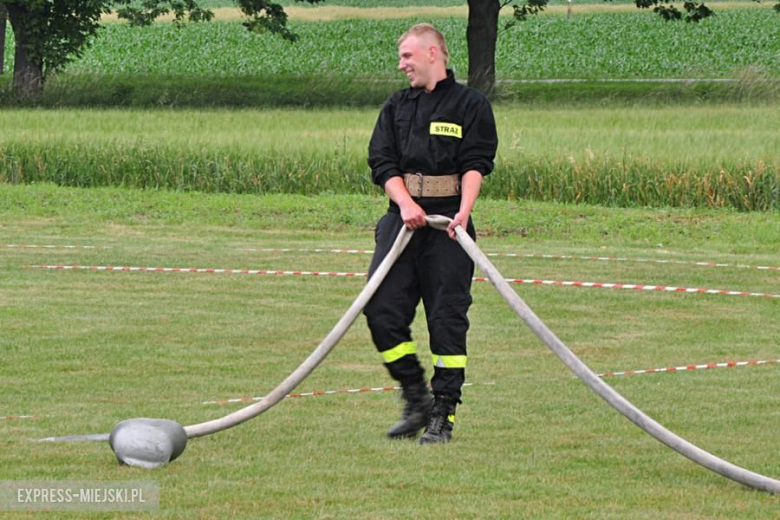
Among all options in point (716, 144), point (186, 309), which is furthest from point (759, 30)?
point (186, 309)

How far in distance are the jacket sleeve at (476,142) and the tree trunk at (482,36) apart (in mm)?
32831

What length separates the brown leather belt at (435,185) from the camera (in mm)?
7484

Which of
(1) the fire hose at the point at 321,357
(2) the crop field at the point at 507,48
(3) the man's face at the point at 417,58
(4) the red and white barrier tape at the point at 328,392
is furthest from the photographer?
(2) the crop field at the point at 507,48

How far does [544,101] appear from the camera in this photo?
1532 inches

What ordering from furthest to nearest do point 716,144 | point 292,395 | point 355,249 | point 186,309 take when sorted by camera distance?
point 716,144 → point 355,249 → point 186,309 → point 292,395

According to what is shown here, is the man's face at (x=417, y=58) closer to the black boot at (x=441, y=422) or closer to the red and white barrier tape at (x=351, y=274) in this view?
the black boot at (x=441, y=422)

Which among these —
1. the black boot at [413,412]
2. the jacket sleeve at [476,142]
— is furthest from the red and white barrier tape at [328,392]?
the jacket sleeve at [476,142]

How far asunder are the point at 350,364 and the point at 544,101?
2983 cm

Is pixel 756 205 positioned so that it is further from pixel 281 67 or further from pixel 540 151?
pixel 281 67

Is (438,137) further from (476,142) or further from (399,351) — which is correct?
(399,351)

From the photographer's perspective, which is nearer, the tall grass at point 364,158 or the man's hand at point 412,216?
the man's hand at point 412,216

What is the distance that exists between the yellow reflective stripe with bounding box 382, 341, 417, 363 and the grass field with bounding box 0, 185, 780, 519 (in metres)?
0.38

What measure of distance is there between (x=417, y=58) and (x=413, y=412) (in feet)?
5.40

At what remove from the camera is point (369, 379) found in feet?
30.1
